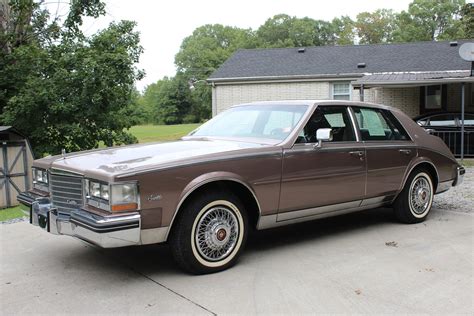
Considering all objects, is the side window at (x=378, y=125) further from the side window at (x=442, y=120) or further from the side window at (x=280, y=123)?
the side window at (x=442, y=120)

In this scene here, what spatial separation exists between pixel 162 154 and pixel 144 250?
1.34m

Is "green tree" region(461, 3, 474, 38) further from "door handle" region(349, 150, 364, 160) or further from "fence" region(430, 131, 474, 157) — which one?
"door handle" region(349, 150, 364, 160)

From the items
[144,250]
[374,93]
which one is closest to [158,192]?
[144,250]

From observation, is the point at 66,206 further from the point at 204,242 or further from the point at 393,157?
the point at 393,157

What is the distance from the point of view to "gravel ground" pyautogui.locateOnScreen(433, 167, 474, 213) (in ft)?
24.3

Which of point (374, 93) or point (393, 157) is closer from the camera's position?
point (393, 157)

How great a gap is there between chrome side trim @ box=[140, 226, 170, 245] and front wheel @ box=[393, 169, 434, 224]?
11.3 feet

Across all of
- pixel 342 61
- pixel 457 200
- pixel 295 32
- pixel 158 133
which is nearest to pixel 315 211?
pixel 457 200

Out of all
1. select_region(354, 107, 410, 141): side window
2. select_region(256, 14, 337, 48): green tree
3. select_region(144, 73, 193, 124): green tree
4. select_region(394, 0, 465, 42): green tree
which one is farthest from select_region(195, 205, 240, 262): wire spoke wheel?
select_region(144, 73, 193, 124): green tree

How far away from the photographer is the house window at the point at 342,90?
19.8 meters

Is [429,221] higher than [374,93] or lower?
lower

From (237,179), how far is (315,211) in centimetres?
118

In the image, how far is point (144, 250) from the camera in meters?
5.32

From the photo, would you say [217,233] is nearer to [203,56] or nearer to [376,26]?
[376,26]
